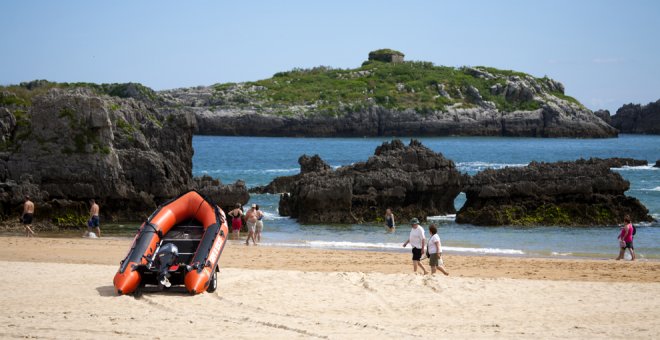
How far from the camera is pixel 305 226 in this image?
3023 cm

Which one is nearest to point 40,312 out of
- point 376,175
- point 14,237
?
point 14,237

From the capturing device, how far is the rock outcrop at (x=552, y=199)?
1198 inches

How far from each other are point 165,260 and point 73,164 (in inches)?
631

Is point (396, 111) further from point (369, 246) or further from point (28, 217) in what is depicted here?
point (28, 217)

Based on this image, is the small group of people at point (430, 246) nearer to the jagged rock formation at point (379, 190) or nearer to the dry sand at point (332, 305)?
the dry sand at point (332, 305)

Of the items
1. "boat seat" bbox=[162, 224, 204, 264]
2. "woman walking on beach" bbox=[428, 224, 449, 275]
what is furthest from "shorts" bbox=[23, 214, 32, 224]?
"woman walking on beach" bbox=[428, 224, 449, 275]

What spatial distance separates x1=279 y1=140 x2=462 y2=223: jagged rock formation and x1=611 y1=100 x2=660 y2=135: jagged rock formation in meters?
114

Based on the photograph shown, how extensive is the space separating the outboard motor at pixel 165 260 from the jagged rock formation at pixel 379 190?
16591mm

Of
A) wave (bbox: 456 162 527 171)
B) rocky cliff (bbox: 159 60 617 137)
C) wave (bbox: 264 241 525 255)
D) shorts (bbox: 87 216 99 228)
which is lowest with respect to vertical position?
wave (bbox: 264 241 525 255)

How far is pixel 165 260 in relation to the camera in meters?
14.1

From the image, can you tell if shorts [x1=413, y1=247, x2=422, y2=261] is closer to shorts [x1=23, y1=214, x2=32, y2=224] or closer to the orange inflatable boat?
the orange inflatable boat

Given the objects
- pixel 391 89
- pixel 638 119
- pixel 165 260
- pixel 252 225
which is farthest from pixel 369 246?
pixel 638 119

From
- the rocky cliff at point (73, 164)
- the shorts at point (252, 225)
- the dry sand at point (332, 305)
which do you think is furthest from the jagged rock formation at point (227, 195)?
the dry sand at point (332, 305)

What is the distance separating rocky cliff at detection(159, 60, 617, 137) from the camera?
127 metres
